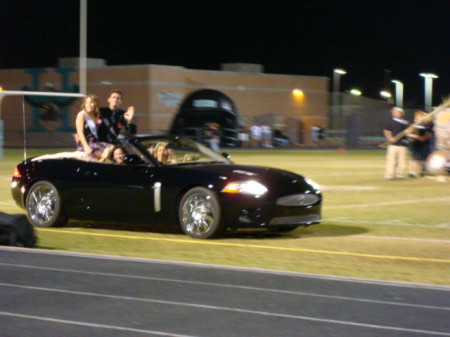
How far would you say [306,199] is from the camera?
1055 cm

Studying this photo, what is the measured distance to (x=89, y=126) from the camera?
39.7 ft

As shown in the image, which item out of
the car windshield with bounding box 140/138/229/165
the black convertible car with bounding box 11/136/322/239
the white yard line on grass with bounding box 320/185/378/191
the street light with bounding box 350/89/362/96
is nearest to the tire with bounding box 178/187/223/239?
the black convertible car with bounding box 11/136/322/239

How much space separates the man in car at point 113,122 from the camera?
12.2 meters

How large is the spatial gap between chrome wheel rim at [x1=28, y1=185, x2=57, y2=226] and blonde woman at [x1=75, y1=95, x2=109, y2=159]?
2.82ft

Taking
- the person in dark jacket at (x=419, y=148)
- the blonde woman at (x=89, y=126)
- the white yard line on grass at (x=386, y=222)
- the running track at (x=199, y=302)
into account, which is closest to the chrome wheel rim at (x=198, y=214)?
the blonde woman at (x=89, y=126)

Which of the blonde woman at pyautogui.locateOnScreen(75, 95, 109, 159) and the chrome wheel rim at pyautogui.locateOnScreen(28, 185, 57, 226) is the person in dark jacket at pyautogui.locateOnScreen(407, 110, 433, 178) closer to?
the blonde woman at pyautogui.locateOnScreen(75, 95, 109, 159)

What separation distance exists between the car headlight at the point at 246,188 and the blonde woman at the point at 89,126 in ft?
8.16

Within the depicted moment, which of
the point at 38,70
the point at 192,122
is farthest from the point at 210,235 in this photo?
the point at 38,70

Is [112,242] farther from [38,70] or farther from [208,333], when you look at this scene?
[38,70]

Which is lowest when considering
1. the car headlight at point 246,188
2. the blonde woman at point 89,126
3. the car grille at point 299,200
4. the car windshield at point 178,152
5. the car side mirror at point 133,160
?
the car grille at point 299,200

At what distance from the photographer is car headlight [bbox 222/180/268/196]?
1019cm

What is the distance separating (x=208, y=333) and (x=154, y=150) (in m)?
5.92

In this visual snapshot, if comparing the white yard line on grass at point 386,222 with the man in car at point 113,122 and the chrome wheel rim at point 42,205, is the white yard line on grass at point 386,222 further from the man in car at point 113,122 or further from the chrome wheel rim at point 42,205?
the chrome wheel rim at point 42,205

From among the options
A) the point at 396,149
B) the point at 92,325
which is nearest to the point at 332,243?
the point at 92,325
